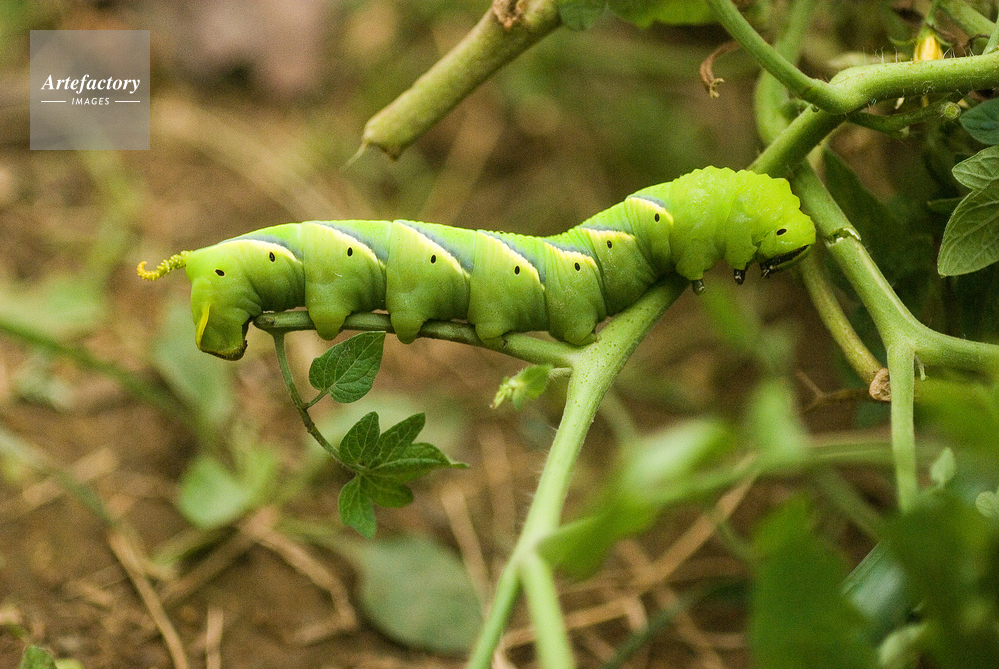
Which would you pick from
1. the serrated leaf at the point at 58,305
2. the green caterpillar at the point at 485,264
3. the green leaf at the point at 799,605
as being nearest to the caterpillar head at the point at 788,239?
the green caterpillar at the point at 485,264

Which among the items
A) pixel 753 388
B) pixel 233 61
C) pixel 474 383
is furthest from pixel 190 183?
pixel 753 388

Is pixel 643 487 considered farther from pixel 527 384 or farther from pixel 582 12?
pixel 582 12

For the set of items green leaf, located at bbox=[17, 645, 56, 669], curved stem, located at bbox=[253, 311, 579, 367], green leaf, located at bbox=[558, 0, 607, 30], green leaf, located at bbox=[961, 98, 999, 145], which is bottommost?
green leaf, located at bbox=[17, 645, 56, 669]

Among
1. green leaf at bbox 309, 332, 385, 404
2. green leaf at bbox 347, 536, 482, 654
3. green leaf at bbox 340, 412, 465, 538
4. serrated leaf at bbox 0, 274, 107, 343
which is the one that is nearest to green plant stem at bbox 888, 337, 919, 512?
green leaf at bbox 340, 412, 465, 538

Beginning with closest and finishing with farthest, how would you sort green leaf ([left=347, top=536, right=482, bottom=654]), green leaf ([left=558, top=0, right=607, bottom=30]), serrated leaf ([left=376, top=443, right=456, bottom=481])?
1. serrated leaf ([left=376, top=443, right=456, bottom=481])
2. green leaf ([left=558, top=0, right=607, bottom=30])
3. green leaf ([left=347, top=536, right=482, bottom=654])

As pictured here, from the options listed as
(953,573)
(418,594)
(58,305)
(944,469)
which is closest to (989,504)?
(944,469)

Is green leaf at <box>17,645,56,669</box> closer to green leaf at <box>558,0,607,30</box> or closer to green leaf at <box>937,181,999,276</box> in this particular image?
green leaf at <box>558,0,607,30</box>

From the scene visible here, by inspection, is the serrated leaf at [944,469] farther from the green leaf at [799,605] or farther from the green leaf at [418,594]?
the green leaf at [418,594]

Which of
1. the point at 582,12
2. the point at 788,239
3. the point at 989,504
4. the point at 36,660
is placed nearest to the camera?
the point at 989,504

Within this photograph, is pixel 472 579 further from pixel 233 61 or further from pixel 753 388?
pixel 233 61
